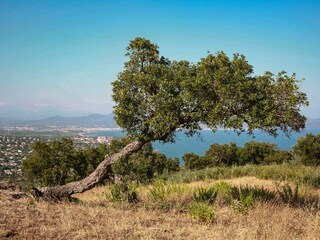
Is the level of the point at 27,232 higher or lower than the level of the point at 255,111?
lower

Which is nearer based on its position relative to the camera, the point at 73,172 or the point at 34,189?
the point at 34,189

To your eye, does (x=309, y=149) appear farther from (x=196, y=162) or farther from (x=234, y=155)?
(x=196, y=162)

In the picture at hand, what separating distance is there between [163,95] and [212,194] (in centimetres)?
424

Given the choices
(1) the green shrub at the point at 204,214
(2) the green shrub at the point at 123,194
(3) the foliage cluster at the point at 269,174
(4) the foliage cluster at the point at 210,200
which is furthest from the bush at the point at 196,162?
(1) the green shrub at the point at 204,214

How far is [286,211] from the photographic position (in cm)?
892

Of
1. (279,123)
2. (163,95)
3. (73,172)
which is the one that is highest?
(163,95)

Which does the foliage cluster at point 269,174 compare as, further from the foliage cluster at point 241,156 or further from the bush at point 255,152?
the bush at point 255,152

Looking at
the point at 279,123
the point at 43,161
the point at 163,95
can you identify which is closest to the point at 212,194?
the point at 279,123

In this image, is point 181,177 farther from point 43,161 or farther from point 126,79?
point 43,161

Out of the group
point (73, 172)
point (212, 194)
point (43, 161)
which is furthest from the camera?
point (73, 172)

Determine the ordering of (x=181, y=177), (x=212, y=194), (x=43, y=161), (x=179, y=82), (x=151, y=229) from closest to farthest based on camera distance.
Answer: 1. (x=151, y=229)
2. (x=179, y=82)
3. (x=212, y=194)
4. (x=181, y=177)
5. (x=43, y=161)

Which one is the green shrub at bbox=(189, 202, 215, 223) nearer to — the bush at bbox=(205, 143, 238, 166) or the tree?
the tree

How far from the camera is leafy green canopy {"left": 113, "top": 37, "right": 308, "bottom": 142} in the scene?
8922 mm

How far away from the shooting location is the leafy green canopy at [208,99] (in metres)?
8.92
